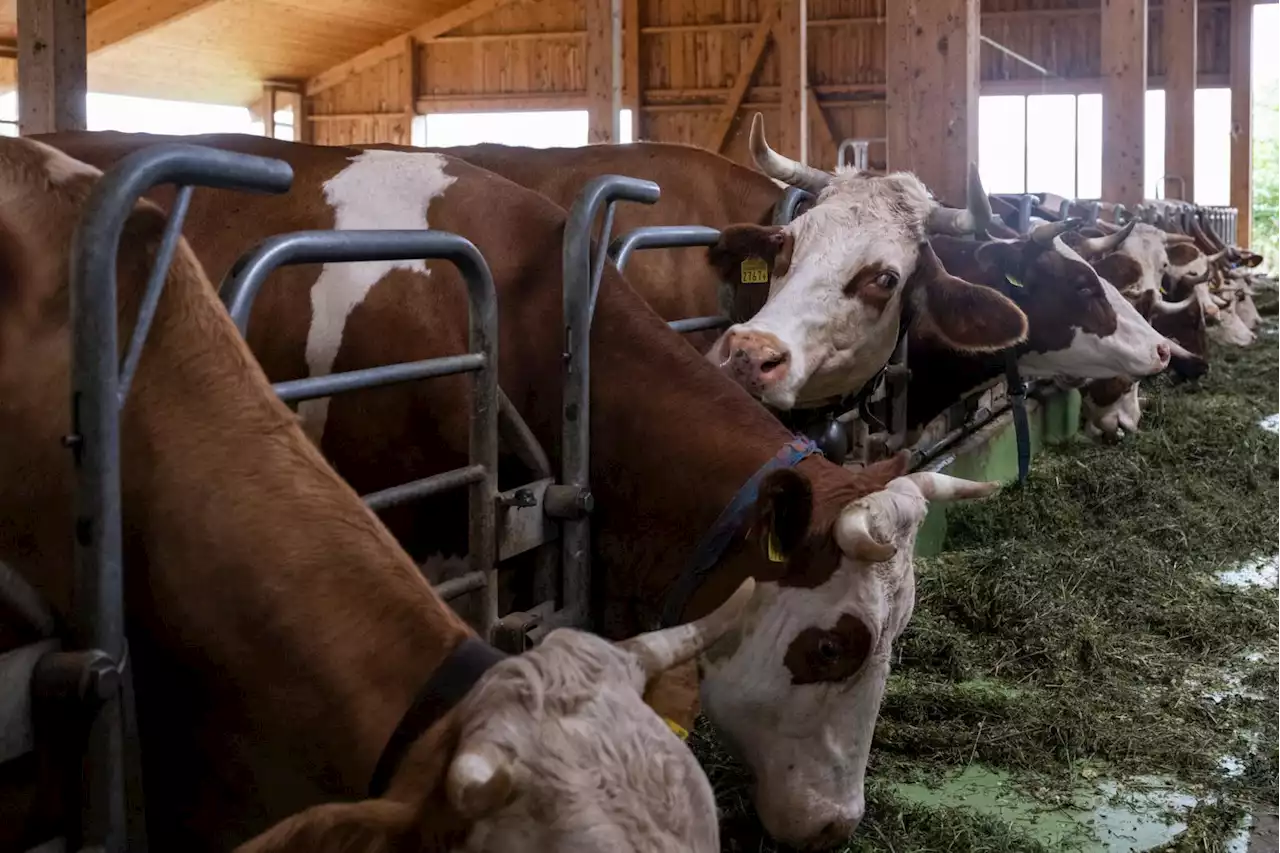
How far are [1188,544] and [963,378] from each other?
1.15 m

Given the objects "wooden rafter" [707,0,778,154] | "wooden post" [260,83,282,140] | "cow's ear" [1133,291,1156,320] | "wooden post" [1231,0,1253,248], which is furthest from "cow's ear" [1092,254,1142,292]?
"wooden post" [260,83,282,140]

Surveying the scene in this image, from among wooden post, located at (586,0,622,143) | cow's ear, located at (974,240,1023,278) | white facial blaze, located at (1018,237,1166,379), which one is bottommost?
white facial blaze, located at (1018,237,1166,379)

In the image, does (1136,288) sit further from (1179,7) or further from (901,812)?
(901,812)

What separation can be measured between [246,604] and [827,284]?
3015 millimetres

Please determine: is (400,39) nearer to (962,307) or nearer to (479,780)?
(962,307)

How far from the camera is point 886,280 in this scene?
A: 4.38 metres

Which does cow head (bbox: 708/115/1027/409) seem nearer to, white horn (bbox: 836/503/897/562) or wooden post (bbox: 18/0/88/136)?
white horn (bbox: 836/503/897/562)

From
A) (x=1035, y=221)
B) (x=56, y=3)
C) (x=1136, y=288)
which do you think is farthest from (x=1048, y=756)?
(x=1136, y=288)

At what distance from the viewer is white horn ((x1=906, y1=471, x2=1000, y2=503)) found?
2.63 metres

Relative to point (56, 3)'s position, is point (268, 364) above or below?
below

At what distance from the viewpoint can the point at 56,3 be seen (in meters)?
4.75

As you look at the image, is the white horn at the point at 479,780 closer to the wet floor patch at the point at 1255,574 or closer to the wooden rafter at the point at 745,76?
the wet floor patch at the point at 1255,574

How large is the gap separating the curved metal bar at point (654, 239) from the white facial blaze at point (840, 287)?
0.29m

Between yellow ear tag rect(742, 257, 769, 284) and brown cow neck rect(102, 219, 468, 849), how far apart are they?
3006 mm
